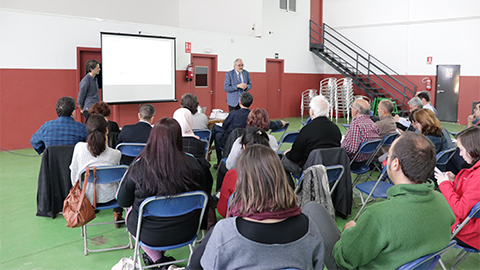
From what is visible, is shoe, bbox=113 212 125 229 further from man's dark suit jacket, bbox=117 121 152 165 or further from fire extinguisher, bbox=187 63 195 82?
fire extinguisher, bbox=187 63 195 82

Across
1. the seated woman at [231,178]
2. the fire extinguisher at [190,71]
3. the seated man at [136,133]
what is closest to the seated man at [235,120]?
the seated man at [136,133]

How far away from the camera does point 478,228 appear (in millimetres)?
2400

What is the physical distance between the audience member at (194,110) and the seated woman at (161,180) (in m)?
2.42

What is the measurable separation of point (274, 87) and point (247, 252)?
1143cm

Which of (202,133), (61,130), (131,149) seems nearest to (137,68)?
(202,133)

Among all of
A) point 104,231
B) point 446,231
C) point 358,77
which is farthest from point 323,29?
point 446,231

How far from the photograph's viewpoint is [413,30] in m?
12.0

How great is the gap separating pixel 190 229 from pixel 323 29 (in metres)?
12.8

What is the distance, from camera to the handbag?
2818mm

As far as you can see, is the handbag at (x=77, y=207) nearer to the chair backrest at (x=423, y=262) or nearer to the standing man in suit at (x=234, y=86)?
the chair backrest at (x=423, y=262)

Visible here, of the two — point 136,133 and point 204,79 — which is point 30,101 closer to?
point 204,79

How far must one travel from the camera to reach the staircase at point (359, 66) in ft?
40.1

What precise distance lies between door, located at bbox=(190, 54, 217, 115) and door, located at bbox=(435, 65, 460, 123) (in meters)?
6.98

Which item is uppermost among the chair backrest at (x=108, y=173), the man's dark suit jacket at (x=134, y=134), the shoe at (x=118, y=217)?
the man's dark suit jacket at (x=134, y=134)
